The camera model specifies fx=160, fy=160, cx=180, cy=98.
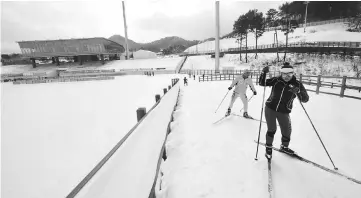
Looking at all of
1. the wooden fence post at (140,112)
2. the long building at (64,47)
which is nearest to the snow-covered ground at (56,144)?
the wooden fence post at (140,112)

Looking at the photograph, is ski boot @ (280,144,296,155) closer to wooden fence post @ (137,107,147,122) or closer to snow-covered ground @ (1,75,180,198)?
wooden fence post @ (137,107,147,122)

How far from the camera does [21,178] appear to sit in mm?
5719

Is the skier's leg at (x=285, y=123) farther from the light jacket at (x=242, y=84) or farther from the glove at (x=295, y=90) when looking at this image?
the light jacket at (x=242, y=84)

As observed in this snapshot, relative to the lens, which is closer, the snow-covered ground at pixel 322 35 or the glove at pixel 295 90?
the glove at pixel 295 90

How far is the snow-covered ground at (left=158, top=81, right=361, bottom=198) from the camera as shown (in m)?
2.67

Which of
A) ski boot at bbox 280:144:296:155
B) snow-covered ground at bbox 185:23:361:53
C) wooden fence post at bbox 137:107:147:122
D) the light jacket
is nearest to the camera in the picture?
ski boot at bbox 280:144:296:155

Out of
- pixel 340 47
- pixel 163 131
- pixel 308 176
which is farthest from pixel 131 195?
pixel 340 47

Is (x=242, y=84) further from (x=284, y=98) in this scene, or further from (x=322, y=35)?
(x=322, y=35)

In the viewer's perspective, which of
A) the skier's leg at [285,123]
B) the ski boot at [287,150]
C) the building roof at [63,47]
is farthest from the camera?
the building roof at [63,47]

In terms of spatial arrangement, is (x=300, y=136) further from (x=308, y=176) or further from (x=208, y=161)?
(x=208, y=161)

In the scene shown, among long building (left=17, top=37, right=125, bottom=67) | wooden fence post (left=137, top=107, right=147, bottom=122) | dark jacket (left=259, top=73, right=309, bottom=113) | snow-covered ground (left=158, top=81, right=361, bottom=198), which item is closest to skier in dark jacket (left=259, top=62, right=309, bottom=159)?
dark jacket (left=259, top=73, right=309, bottom=113)

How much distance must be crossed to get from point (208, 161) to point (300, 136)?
2972mm

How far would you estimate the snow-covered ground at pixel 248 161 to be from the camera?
267cm

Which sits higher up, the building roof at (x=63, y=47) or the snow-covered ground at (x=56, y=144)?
the building roof at (x=63, y=47)
